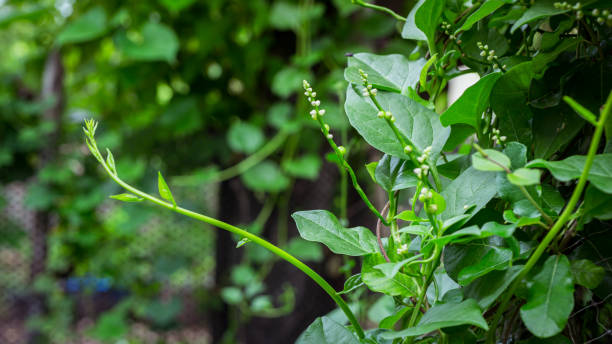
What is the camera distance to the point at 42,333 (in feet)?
3.25

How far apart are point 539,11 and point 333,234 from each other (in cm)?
11

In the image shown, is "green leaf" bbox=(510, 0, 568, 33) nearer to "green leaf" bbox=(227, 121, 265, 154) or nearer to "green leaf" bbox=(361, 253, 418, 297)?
"green leaf" bbox=(361, 253, 418, 297)

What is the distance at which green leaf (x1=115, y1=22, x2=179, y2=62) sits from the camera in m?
0.72

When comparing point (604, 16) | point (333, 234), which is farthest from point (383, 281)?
point (604, 16)

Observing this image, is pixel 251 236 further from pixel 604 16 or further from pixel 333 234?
pixel 604 16

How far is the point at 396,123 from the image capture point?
192mm

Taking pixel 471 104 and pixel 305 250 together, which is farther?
pixel 305 250

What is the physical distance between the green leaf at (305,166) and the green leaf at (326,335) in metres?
0.58

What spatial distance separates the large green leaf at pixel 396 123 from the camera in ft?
0.61

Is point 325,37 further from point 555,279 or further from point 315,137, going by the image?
point 555,279

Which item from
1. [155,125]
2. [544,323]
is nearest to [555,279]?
[544,323]

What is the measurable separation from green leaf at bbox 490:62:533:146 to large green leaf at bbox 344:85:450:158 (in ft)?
0.09

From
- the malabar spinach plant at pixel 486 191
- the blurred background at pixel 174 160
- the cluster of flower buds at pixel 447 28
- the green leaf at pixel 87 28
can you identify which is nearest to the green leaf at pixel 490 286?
the malabar spinach plant at pixel 486 191

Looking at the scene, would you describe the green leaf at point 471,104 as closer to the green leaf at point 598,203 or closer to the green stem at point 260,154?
the green leaf at point 598,203
